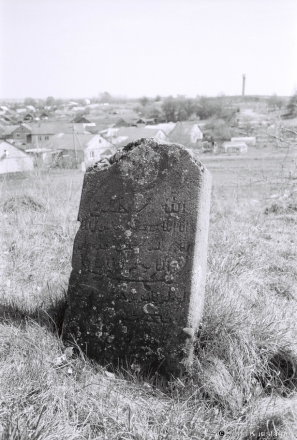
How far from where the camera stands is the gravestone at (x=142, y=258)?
8.72ft

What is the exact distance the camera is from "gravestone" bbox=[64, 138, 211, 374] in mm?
2658

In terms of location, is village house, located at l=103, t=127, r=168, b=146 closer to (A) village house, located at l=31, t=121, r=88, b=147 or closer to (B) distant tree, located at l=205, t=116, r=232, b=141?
(A) village house, located at l=31, t=121, r=88, b=147

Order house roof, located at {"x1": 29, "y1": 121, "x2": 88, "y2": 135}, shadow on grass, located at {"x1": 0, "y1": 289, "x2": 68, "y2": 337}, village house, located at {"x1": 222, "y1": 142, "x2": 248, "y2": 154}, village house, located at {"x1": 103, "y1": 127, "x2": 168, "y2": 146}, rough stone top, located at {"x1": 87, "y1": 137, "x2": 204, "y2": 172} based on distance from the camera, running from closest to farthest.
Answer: rough stone top, located at {"x1": 87, "y1": 137, "x2": 204, "y2": 172}
shadow on grass, located at {"x1": 0, "y1": 289, "x2": 68, "y2": 337}
village house, located at {"x1": 103, "y1": 127, "x2": 168, "y2": 146}
house roof, located at {"x1": 29, "y1": 121, "x2": 88, "y2": 135}
village house, located at {"x1": 222, "y1": 142, "x2": 248, "y2": 154}

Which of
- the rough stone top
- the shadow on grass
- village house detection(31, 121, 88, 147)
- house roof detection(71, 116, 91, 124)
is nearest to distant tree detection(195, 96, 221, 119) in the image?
house roof detection(71, 116, 91, 124)

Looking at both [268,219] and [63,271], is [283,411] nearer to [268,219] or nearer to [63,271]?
[63,271]

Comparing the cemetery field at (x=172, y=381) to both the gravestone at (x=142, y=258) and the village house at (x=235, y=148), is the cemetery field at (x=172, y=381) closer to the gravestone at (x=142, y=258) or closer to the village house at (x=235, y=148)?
the gravestone at (x=142, y=258)

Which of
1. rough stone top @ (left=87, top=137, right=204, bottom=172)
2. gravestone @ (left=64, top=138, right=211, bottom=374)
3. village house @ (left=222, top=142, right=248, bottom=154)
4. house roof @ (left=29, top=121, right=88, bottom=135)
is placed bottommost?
village house @ (left=222, top=142, right=248, bottom=154)

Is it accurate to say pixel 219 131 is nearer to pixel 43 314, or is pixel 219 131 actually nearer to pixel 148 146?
pixel 148 146

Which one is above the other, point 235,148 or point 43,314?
point 43,314

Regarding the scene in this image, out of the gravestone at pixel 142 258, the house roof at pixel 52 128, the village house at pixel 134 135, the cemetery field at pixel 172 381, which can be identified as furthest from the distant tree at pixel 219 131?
the gravestone at pixel 142 258

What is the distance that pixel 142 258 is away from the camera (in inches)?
109

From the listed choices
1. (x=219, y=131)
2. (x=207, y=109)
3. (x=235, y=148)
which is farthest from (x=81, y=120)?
(x=235, y=148)

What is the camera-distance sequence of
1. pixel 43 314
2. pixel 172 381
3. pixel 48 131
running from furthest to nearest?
pixel 48 131 → pixel 43 314 → pixel 172 381

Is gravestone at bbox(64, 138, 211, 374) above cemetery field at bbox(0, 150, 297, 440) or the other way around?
above
